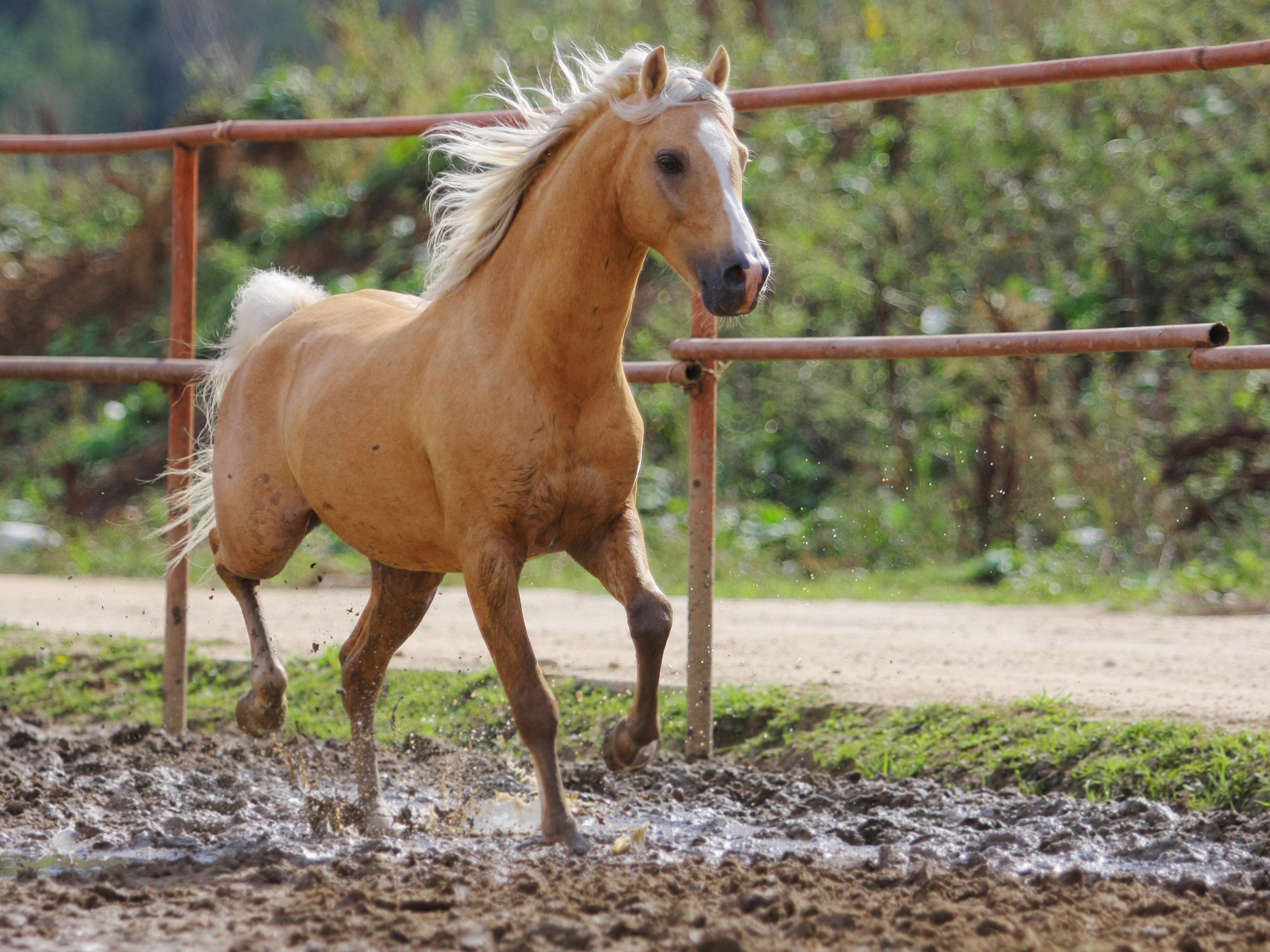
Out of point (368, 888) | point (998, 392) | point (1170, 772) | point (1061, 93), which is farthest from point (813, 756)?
point (1061, 93)

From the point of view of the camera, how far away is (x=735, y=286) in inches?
123

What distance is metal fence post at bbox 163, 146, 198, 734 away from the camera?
5.23m

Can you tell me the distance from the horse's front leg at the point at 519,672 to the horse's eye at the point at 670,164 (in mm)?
1031

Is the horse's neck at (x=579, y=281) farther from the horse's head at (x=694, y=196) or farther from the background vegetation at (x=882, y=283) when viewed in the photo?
the background vegetation at (x=882, y=283)

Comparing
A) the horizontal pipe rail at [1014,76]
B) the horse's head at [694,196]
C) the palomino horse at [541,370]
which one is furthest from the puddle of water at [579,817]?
the horizontal pipe rail at [1014,76]

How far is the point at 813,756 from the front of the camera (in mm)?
4719

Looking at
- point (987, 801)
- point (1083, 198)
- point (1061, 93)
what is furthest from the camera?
point (1061, 93)

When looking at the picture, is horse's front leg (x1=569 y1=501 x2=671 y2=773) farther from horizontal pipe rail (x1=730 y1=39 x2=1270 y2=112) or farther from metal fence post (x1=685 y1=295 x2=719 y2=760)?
horizontal pipe rail (x1=730 y1=39 x2=1270 y2=112)

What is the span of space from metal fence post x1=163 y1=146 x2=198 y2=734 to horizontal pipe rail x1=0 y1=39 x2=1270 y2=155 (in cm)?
18

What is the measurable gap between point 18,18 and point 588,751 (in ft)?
115

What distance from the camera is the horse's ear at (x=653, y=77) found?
3377 mm

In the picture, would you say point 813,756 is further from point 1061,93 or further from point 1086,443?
point 1061,93

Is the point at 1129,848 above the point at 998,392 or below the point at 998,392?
below

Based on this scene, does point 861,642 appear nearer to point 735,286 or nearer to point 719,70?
point 719,70
